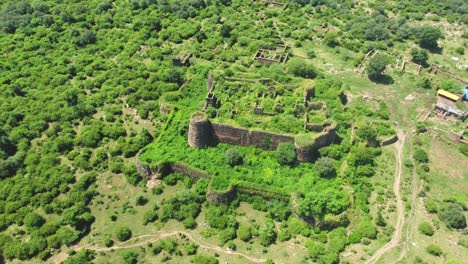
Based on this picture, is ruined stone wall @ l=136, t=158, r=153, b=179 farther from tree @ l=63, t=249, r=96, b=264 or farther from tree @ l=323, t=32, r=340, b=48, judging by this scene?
tree @ l=323, t=32, r=340, b=48

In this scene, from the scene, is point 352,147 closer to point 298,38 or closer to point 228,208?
point 228,208

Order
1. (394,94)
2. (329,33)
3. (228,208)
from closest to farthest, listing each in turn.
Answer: (228,208)
(394,94)
(329,33)

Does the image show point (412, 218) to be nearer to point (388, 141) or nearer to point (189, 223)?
point (388, 141)

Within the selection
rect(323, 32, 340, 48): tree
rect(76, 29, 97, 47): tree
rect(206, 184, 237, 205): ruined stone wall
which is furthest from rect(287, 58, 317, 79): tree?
rect(76, 29, 97, 47): tree

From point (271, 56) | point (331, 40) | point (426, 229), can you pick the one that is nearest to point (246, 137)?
point (426, 229)

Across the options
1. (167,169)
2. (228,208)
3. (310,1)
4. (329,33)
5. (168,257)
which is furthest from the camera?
(310,1)

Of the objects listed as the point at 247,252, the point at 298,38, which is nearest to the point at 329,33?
the point at 298,38
